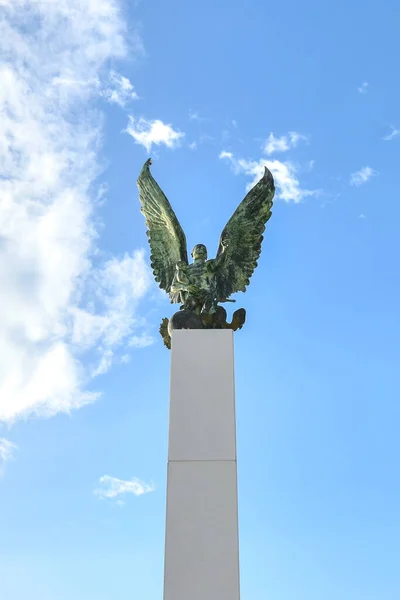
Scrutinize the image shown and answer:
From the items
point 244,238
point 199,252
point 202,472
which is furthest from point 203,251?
point 202,472

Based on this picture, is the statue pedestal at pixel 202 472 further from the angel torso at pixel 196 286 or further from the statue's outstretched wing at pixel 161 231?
the statue's outstretched wing at pixel 161 231

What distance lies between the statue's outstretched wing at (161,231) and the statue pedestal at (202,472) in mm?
1597

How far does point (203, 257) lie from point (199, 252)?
9cm

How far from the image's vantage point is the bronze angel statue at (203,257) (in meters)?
7.93

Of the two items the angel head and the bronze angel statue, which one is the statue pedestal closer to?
the bronze angel statue

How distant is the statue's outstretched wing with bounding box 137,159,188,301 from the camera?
28.4ft

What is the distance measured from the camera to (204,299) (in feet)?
26.2

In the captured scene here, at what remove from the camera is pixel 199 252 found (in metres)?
8.43

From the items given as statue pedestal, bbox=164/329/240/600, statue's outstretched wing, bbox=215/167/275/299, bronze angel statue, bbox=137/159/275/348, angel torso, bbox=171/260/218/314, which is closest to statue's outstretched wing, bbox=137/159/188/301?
bronze angel statue, bbox=137/159/275/348

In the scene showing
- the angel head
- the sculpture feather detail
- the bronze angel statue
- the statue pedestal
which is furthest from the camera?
the angel head

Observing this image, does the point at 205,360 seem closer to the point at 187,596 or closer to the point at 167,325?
the point at 167,325

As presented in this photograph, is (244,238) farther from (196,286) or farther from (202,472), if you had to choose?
(202,472)

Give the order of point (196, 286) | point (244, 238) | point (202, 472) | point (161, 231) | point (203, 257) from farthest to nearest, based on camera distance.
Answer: point (161, 231), point (244, 238), point (203, 257), point (196, 286), point (202, 472)

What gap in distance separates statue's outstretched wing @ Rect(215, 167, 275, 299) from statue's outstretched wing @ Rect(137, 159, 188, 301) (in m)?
0.55
